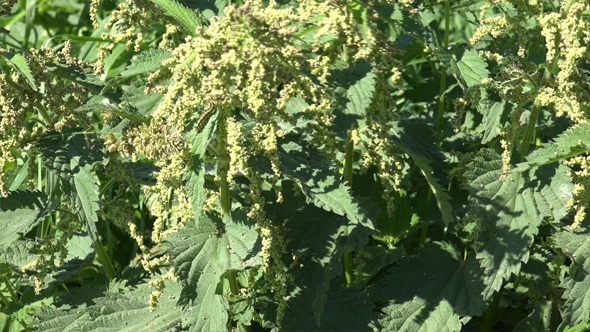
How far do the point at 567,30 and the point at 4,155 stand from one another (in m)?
2.66

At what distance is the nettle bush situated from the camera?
3125 mm

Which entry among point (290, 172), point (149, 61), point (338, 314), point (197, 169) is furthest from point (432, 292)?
point (149, 61)

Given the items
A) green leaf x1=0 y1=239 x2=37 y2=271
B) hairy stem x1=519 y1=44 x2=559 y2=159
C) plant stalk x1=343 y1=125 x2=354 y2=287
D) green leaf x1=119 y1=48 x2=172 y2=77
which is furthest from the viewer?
green leaf x1=0 y1=239 x2=37 y2=271

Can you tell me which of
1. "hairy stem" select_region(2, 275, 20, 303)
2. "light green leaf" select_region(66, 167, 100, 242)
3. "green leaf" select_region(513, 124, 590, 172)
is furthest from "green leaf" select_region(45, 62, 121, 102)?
"green leaf" select_region(513, 124, 590, 172)

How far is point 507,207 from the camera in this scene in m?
3.71

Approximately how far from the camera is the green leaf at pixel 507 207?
359 cm

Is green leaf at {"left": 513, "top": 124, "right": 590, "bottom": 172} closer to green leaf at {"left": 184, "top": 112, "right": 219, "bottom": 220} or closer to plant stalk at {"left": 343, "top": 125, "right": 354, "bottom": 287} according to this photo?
plant stalk at {"left": 343, "top": 125, "right": 354, "bottom": 287}

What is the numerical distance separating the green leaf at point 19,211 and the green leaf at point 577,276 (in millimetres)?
2516

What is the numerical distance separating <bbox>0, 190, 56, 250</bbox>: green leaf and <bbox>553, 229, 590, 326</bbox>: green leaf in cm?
252

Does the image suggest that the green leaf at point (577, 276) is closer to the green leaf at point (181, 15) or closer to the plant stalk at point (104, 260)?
the green leaf at point (181, 15)

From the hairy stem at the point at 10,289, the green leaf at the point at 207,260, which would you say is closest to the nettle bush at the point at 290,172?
the green leaf at the point at 207,260

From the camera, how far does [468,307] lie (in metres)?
3.88

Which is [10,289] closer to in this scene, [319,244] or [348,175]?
[319,244]

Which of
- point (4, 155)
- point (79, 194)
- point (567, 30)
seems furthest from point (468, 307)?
point (4, 155)
